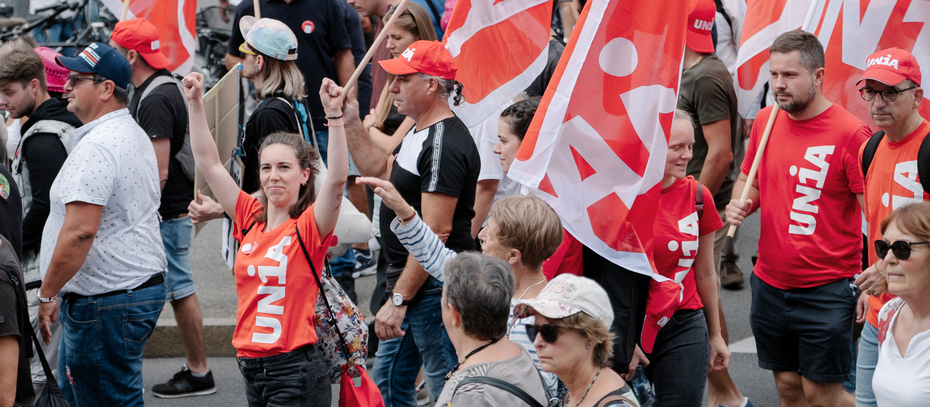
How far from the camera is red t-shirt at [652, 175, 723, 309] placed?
4.18 metres

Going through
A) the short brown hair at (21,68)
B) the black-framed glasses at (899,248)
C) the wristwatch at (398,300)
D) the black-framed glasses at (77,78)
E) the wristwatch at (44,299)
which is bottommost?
the wristwatch at (44,299)

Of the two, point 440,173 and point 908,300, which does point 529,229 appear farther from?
point 908,300

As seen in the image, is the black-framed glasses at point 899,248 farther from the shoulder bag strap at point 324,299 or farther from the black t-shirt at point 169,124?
the black t-shirt at point 169,124

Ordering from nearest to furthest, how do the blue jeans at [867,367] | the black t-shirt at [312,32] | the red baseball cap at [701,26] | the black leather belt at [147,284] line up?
the blue jeans at [867,367]
the black leather belt at [147,284]
the red baseball cap at [701,26]
the black t-shirt at [312,32]

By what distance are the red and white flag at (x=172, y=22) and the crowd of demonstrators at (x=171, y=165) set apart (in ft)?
2.71

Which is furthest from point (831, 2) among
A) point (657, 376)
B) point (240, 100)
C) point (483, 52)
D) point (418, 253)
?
point (240, 100)

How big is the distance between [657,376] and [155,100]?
3.35m

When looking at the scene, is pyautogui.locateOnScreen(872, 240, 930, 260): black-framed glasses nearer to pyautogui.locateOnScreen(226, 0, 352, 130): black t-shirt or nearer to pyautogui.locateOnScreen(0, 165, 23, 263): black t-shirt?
pyautogui.locateOnScreen(0, 165, 23, 263): black t-shirt

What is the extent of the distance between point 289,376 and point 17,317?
1.10m

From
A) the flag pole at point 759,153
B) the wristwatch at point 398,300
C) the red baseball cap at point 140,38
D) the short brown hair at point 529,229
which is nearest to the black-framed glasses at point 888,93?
the flag pole at point 759,153

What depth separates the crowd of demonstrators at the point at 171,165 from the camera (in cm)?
564

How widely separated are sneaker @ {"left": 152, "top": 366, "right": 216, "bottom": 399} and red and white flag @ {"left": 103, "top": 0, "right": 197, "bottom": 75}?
7.53 feet

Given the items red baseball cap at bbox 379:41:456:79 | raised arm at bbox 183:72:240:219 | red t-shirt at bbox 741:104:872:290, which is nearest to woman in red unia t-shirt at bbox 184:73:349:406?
raised arm at bbox 183:72:240:219

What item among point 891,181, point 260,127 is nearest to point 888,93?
point 891,181
